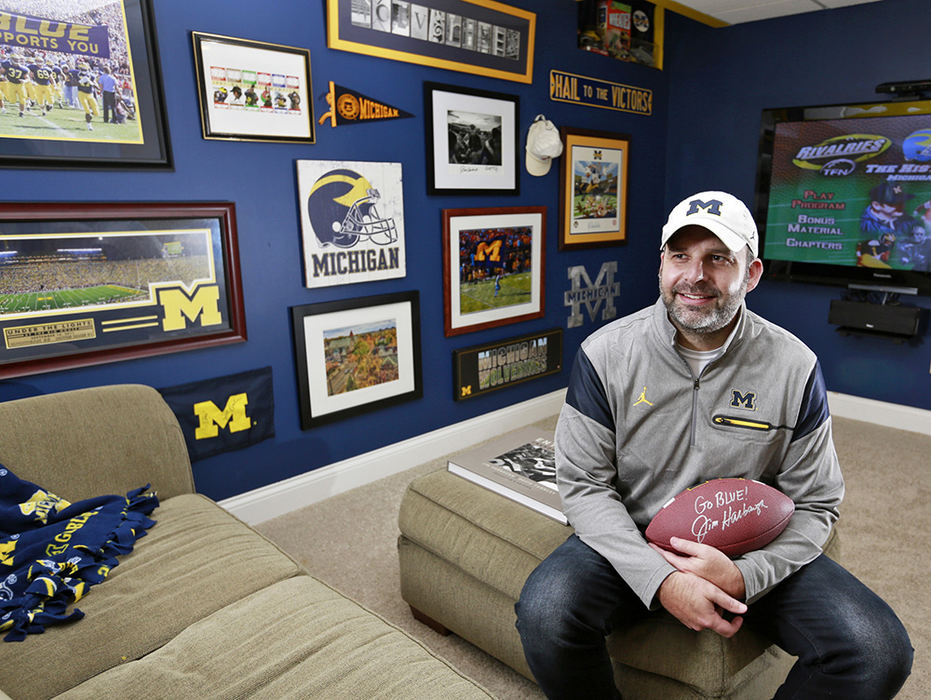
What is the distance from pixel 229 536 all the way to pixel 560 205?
9.05 ft

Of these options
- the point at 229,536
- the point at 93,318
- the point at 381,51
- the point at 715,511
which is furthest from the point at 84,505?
the point at 381,51

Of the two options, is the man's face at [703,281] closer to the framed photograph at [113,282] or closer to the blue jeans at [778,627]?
the blue jeans at [778,627]

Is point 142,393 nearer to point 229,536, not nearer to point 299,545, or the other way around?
point 229,536

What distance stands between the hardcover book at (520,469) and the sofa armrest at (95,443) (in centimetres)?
89

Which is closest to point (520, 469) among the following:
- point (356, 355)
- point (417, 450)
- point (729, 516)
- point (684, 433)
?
point (684, 433)

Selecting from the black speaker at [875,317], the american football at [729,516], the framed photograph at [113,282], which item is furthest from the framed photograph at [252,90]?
the black speaker at [875,317]

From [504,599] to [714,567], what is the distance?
0.58 m

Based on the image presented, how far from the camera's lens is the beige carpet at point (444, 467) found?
74.4 inches

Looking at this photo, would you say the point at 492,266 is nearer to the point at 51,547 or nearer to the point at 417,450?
the point at 417,450

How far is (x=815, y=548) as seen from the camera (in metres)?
1.40

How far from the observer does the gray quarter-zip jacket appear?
1.47 metres

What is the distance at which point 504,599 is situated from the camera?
65.4 inches

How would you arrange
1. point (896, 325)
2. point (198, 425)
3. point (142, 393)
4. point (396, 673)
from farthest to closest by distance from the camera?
point (896, 325)
point (198, 425)
point (142, 393)
point (396, 673)

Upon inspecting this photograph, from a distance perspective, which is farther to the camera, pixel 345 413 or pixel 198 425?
pixel 345 413
